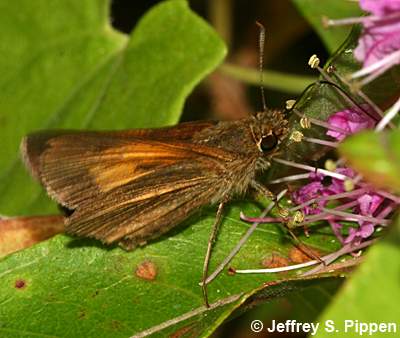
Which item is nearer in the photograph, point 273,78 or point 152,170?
point 152,170

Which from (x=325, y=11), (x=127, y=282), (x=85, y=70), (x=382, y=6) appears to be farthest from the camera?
(x=85, y=70)

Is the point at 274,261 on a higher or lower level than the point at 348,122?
lower

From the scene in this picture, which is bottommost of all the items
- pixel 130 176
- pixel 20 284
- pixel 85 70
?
pixel 85 70

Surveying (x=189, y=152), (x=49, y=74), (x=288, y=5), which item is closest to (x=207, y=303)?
(x=189, y=152)

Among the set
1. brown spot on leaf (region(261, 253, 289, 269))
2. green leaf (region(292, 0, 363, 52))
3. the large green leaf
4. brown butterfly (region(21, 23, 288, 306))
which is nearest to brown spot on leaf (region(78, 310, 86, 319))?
the large green leaf

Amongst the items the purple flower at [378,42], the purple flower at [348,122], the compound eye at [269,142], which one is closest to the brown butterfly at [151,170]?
the compound eye at [269,142]

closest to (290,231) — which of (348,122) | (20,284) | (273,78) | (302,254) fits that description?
(302,254)

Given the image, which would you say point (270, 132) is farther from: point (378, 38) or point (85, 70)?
point (85, 70)
